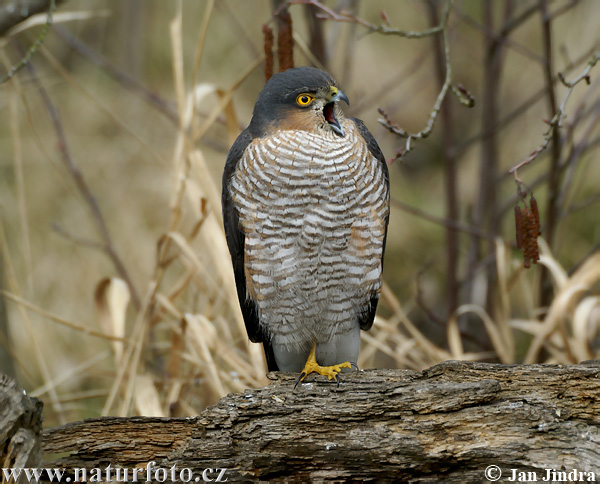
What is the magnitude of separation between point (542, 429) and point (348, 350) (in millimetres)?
1257

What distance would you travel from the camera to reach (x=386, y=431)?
2588 mm

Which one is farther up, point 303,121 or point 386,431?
point 303,121

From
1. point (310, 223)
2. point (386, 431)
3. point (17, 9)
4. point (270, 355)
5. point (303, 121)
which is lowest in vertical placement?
point (386, 431)

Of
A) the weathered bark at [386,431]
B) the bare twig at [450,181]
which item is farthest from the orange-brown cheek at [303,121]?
the bare twig at [450,181]

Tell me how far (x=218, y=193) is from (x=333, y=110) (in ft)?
3.85

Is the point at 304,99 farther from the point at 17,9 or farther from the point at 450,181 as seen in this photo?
the point at 450,181

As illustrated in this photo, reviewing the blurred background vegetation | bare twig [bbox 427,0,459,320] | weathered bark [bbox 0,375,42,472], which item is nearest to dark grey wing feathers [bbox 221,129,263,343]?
the blurred background vegetation

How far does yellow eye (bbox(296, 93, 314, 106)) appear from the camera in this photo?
3184 mm

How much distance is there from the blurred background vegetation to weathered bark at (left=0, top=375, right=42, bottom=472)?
1.38 meters

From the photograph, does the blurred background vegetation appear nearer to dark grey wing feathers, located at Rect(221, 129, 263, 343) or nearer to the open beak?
dark grey wing feathers, located at Rect(221, 129, 263, 343)

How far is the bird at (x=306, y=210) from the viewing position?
10.1ft

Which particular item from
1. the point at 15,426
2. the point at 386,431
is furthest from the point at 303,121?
the point at 15,426

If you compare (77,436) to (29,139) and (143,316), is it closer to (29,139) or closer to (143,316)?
(143,316)

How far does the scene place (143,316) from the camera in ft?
12.5
